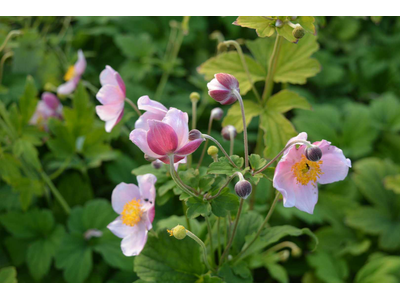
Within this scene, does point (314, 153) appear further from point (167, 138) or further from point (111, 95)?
point (111, 95)

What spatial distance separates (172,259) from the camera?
3.01 feet

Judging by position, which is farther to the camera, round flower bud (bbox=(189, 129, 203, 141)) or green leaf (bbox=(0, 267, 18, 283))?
green leaf (bbox=(0, 267, 18, 283))

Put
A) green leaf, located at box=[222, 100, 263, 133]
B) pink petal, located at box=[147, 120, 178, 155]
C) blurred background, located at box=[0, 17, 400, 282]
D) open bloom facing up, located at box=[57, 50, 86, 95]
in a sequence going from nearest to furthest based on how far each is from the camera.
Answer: pink petal, located at box=[147, 120, 178, 155]
green leaf, located at box=[222, 100, 263, 133]
blurred background, located at box=[0, 17, 400, 282]
open bloom facing up, located at box=[57, 50, 86, 95]

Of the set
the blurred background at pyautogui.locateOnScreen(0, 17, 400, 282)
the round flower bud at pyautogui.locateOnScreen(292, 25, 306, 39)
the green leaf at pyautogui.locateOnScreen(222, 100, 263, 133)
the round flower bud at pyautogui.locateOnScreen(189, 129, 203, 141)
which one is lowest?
the blurred background at pyautogui.locateOnScreen(0, 17, 400, 282)

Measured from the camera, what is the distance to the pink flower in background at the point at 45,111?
1.49m

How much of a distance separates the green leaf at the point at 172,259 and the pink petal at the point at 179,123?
33cm

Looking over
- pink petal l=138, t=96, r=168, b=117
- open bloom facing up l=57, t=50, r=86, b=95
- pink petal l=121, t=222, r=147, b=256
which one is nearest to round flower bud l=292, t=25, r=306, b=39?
pink petal l=138, t=96, r=168, b=117

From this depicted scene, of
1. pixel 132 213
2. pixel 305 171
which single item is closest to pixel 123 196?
pixel 132 213

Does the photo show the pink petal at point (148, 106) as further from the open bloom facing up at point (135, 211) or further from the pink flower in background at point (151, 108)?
the open bloom facing up at point (135, 211)

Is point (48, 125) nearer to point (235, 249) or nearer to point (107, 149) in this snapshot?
point (107, 149)

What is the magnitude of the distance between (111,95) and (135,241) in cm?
34

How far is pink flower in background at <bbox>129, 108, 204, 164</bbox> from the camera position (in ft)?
2.16

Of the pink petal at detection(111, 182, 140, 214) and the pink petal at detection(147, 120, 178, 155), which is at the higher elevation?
the pink petal at detection(147, 120, 178, 155)

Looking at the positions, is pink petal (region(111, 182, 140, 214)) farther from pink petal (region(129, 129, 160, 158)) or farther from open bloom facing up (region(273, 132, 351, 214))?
open bloom facing up (region(273, 132, 351, 214))
